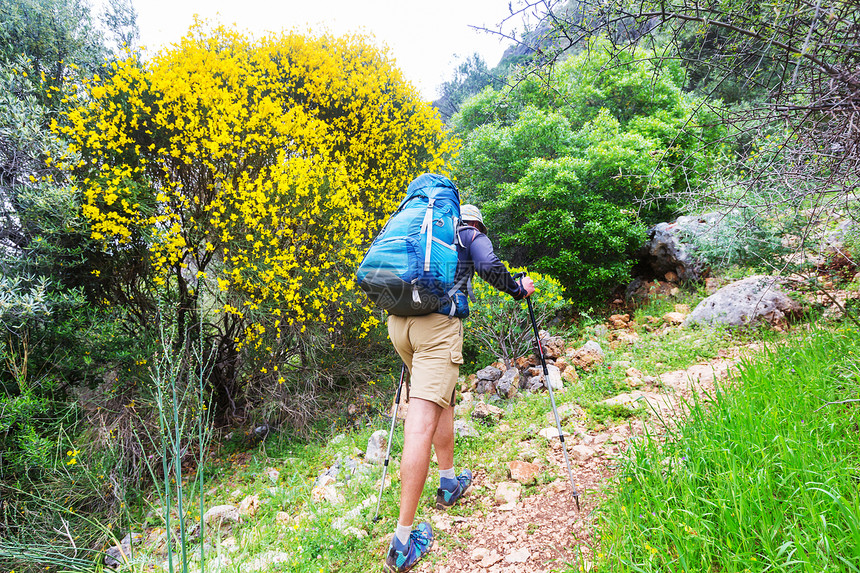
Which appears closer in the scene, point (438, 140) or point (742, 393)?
point (742, 393)

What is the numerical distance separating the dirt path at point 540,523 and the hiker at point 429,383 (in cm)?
16

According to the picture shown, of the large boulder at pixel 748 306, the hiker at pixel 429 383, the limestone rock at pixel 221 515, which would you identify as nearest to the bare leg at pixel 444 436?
the hiker at pixel 429 383

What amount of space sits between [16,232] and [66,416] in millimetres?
1752

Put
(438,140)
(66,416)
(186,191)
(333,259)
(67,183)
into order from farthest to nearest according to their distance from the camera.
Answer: (438,140) < (333,259) < (186,191) < (67,183) < (66,416)

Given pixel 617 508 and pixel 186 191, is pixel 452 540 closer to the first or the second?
pixel 617 508

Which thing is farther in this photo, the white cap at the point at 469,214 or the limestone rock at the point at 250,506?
the limestone rock at the point at 250,506

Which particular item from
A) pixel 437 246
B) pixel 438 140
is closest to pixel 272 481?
pixel 437 246

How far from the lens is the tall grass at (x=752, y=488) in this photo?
1.32 meters

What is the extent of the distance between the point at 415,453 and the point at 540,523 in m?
0.82

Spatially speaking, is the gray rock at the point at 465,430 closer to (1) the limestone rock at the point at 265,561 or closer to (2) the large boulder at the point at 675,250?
(1) the limestone rock at the point at 265,561

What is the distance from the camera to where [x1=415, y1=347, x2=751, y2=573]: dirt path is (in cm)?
187

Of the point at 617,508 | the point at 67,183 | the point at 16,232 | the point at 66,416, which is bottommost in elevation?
the point at 617,508

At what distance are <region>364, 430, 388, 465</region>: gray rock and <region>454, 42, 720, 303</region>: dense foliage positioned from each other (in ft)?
14.2

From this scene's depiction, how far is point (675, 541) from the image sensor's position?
1463mm
